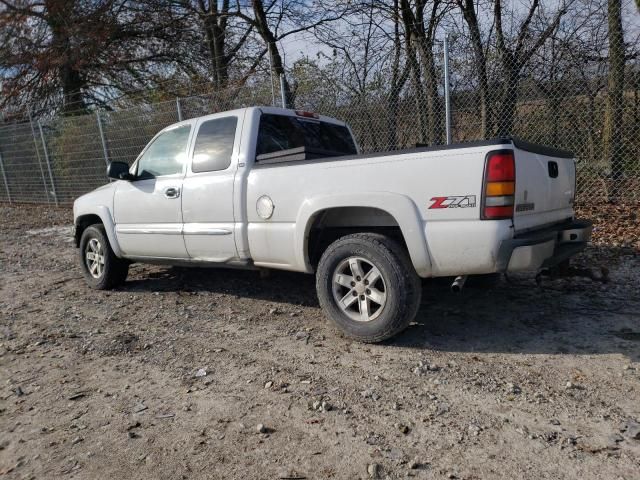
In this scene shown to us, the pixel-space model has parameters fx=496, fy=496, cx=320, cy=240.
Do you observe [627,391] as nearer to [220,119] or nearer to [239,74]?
[220,119]

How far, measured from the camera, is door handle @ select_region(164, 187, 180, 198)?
4.83m

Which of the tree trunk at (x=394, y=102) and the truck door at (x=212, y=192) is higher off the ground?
the tree trunk at (x=394, y=102)

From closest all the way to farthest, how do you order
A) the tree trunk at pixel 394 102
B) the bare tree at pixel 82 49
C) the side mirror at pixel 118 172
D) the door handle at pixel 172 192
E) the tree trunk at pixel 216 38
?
the door handle at pixel 172 192 < the side mirror at pixel 118 172 < the tree trunk at pixel 394 102 < the tree trunk at pixel 216 38 < the bare tree at pixel 82 49

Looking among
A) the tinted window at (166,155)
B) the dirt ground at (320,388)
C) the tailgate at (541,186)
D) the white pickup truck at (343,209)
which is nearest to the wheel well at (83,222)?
the white pickup truck at (343,209)

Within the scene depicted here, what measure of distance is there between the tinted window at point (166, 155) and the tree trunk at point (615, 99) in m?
5.62

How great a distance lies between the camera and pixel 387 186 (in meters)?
3.45

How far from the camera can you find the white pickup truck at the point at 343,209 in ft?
10.4

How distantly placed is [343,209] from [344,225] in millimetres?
210

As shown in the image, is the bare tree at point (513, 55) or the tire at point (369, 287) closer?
the tire at point (369, 287)

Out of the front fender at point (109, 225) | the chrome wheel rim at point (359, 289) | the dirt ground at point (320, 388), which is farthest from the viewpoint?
the front fender at point (109, 225)

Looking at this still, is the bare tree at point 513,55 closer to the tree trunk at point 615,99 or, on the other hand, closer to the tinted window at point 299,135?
the tree trunk at point 615,99

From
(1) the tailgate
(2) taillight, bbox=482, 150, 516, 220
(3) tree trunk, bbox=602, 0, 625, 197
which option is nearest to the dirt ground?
(1) the tailgate

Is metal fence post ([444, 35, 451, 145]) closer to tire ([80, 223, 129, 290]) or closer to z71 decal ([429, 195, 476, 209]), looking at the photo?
z71 decal ([429, 195, 476, 209])

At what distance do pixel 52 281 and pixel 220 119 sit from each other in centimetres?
340
